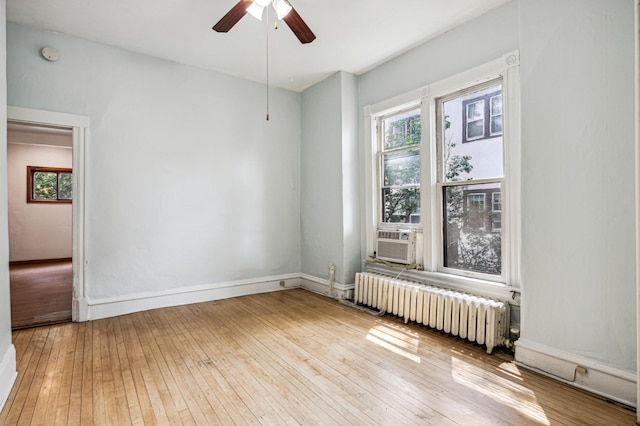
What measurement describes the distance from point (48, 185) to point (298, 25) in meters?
8.27

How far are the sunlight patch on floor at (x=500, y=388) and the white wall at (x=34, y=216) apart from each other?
27.8 feet

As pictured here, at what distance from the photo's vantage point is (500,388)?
2340 millimetres

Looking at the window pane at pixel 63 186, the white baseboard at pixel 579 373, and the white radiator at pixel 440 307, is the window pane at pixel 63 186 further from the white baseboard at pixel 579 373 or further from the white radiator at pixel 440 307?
the white baseboard at pixel 579 373

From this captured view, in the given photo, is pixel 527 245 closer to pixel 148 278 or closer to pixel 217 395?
pixel 217 395

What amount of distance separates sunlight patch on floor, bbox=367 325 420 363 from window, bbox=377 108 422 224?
1359 millimetres

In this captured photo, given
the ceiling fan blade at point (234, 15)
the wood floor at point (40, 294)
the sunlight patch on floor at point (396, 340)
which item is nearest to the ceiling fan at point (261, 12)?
the ceiling fan blade at point (234, 15)

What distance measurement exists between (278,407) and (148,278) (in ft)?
9.36

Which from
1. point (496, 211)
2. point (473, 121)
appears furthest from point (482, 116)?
point (496, 211)

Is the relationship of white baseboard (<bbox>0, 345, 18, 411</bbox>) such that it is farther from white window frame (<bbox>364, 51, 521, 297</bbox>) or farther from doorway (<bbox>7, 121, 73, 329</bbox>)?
doorway (<bbox>7, 121, 73, 329</bbox>)

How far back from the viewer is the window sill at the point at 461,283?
3022 millimetres

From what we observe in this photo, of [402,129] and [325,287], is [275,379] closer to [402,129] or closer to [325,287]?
[325,287]

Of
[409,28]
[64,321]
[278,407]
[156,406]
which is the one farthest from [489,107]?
[64,321]

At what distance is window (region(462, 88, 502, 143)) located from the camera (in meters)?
3.23

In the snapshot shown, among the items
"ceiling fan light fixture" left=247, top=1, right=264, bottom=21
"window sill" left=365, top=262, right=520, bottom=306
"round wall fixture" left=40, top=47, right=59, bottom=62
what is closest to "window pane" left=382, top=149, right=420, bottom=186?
"window sill" left=365, top=262, right=520, bottom=306
